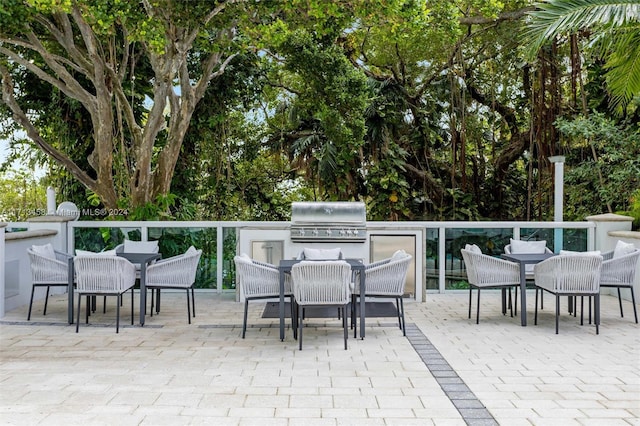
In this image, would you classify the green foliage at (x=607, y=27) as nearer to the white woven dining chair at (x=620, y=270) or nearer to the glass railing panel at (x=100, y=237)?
the white woven dining chair at (x=620, y=270)

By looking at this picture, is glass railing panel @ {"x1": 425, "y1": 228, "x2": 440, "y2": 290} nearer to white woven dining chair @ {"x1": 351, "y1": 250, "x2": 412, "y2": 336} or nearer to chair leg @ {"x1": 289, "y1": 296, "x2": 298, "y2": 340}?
white woven dining chair @ {"x1": 351, "y1": 250, "x2": 412, "y2": 336}

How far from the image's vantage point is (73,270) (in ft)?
18.5

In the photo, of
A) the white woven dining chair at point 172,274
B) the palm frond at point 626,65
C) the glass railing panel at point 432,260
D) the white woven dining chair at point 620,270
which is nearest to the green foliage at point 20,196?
the white woven dining chair at point 172,274

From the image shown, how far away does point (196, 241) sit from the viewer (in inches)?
321

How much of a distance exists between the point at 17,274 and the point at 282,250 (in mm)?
3194

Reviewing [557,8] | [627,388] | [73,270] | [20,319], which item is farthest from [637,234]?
[20,319]

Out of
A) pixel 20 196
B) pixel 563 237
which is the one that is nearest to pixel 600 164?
pixel 563 237

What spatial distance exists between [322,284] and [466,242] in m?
3.87

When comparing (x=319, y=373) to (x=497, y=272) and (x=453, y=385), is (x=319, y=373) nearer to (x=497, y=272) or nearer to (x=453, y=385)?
(x=453, y=385)

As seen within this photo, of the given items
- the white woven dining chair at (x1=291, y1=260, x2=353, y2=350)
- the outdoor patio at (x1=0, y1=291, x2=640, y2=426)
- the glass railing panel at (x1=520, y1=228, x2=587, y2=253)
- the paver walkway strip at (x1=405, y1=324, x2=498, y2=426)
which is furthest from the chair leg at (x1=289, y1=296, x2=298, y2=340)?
the glass railing panel at (x1=520, y1=228, x2=587, y2=253)

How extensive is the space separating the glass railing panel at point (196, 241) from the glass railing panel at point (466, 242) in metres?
3.38

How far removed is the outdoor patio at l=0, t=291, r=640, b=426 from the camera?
3.11 metres

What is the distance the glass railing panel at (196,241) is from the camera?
809 centimetres

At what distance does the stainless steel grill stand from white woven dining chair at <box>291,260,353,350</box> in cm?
225
